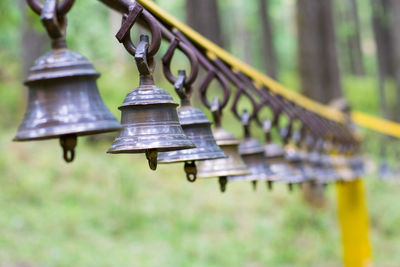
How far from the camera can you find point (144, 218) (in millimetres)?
10516

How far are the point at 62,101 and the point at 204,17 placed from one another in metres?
12.4

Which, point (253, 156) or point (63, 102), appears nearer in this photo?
point (63, 102)

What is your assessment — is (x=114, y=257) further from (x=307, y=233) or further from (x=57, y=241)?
(x=307, y=233)

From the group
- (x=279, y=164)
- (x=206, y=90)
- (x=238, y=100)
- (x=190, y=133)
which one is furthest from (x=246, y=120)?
(x=190, y=133)

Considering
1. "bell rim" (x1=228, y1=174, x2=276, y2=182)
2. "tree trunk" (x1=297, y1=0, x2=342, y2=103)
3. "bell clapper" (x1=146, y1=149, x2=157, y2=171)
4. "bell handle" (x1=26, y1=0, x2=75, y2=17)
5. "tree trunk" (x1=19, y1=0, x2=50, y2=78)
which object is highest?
"tree trunk" (x1=19, y1=0, x2=50, y2=78)

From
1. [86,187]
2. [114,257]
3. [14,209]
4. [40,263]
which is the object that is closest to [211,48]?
[40,263]

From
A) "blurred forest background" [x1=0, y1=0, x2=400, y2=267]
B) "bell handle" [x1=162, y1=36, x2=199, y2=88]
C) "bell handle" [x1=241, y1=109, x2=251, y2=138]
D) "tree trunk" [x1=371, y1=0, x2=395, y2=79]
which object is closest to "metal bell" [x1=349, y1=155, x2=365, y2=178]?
"blurred forest background" [x1=0, y1=0, x2=400, y2=267]

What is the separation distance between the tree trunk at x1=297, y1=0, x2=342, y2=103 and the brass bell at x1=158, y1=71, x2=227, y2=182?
9.58 m

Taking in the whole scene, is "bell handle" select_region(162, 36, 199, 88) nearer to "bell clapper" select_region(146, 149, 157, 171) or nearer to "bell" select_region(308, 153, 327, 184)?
"bell clapper" select_region(146, 149, 157, 171)

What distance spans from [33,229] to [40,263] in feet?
4.84

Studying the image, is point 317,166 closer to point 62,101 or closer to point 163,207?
point 62,101

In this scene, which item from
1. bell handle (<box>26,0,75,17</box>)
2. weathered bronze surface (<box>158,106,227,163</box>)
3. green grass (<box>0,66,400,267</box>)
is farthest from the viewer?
green grass (<box>0,66,400,267</box>)

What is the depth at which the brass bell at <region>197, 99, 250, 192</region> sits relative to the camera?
2.77 meters

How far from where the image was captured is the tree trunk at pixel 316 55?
1212 cm
